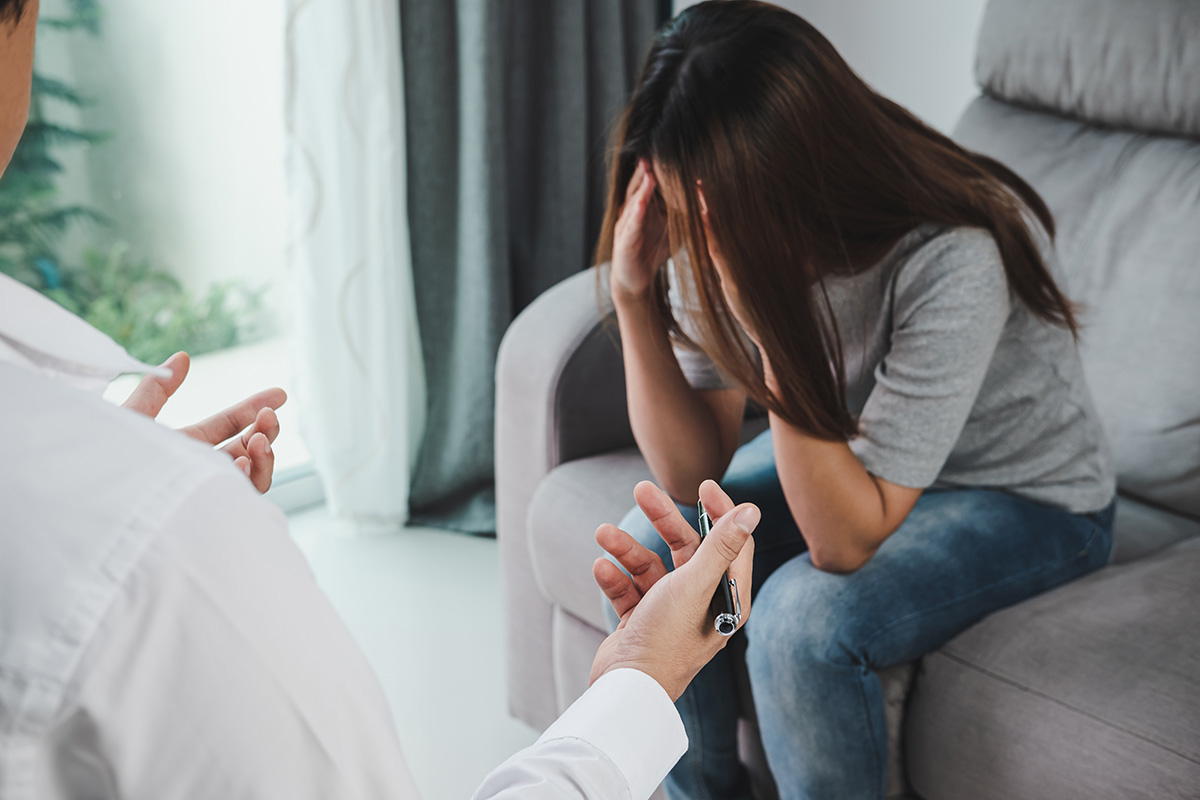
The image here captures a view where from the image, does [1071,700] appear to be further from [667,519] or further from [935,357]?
[667,519]

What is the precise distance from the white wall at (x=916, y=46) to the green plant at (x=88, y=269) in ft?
4.51

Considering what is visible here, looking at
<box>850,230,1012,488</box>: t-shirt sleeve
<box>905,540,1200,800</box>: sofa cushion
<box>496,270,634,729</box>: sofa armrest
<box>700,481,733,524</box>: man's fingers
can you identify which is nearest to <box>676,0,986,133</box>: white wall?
<box>496,270,634,729</box>: sofa armrest

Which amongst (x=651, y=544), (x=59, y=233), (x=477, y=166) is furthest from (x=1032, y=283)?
(x=59, y=233)

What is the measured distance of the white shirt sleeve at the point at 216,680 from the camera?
296mm

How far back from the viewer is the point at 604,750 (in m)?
0.47

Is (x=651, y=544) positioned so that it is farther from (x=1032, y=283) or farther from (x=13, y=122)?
(x=13, y=122)

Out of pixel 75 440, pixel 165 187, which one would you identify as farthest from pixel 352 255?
pixel 75 440

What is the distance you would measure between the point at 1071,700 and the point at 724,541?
1.39ft

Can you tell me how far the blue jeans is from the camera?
808 mm

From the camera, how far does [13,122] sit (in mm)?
422

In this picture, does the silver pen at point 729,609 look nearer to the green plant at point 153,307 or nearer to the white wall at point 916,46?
the white wall at point 916,46

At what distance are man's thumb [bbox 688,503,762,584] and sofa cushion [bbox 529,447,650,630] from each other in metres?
0.52

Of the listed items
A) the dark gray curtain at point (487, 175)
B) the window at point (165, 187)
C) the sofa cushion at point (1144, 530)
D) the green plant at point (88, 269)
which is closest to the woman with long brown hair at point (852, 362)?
the sofa cushion at point (1144, 530)

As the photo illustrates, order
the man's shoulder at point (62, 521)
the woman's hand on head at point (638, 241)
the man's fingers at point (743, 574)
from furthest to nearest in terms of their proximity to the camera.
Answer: the woman's hand on head at point (638, 241)
the man's fingers at point (743, 574)
the man's shoulder at point (62, 521)
